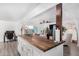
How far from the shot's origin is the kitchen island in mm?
1566

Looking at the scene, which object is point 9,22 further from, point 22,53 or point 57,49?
point 57,49

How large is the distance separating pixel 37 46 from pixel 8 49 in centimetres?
42

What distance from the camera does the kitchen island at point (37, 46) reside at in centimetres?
157

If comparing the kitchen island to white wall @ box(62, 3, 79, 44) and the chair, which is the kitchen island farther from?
white wall @ box(62, 3, 79, 44)

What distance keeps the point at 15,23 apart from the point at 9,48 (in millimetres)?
368

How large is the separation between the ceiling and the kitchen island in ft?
0.97

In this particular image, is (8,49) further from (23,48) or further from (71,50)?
(71,50)

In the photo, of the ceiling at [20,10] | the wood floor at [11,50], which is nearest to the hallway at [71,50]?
the wood floor at [11,50]

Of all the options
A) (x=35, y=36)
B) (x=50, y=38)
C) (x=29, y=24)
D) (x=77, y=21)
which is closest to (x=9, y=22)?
(x=29, y=24)

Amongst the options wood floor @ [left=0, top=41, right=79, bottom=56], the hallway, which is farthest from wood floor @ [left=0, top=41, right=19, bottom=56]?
the hallway

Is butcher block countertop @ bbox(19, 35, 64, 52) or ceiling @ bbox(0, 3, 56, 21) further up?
ceiling @ bbox(0, 3, 56, 21)

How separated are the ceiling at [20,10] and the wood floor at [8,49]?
36 cm

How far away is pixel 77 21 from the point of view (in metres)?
1.62

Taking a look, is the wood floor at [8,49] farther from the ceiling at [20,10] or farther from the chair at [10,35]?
the ceiling at [20,10]
